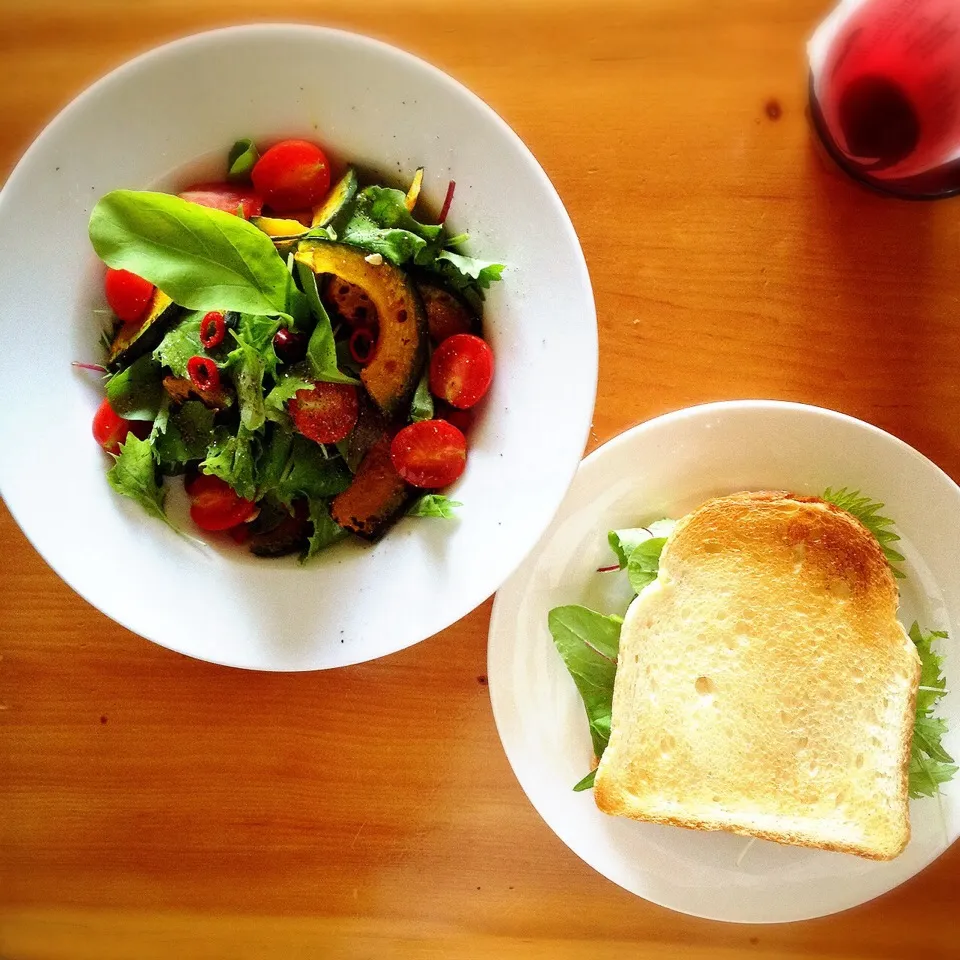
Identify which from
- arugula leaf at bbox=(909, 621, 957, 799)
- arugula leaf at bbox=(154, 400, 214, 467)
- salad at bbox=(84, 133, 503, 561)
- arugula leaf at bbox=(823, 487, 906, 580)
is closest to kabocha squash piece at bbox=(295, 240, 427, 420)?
salad at bbox=(84, 133, 503, 561)

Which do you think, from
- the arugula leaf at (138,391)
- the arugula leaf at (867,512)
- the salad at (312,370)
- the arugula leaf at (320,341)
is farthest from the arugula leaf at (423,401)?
the arugula leaf at (867,512)

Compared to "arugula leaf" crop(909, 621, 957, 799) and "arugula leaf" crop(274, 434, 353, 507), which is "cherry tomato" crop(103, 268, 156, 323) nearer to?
"arugula leaf" crop(274, 434, 353, 507)

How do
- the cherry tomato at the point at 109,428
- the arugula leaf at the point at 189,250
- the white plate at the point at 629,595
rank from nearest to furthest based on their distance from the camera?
the arugula leaf at the point at 189,250 → the cherry tomato at the point at 109,428 → the white plate at the point at 629,595

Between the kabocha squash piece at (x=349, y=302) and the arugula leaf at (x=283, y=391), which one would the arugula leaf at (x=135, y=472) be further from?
the kabocha squash piece at (x=349, y=302)

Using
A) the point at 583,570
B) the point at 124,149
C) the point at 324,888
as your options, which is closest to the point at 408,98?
the point at 124,149

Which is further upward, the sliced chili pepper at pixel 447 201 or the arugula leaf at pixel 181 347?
the sliced chili pepper at pixel 447 201

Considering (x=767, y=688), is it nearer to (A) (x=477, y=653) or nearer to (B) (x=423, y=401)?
(A) (x=477, y=653)
